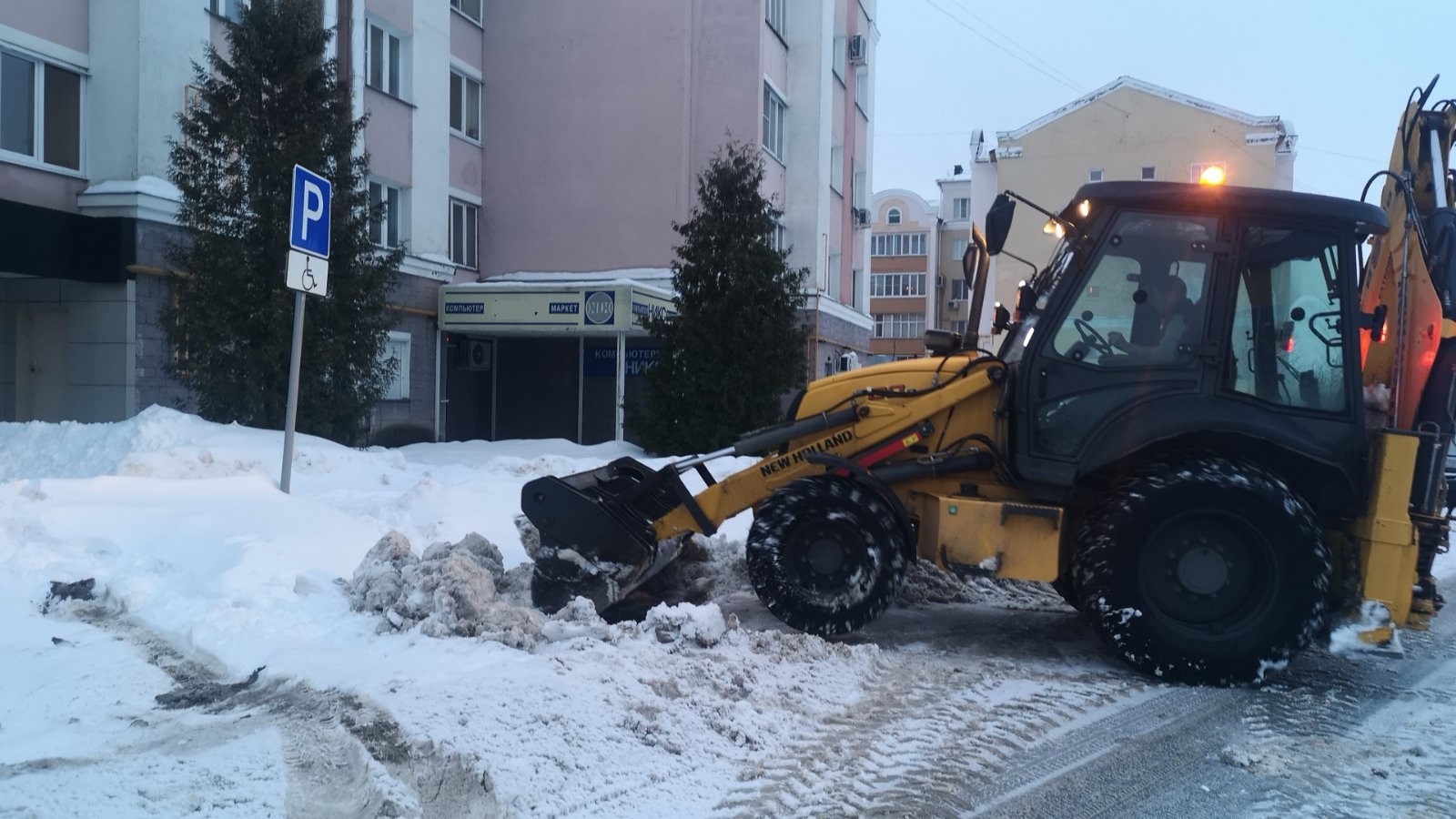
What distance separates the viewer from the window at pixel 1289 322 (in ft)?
17.8

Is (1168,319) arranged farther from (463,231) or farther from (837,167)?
(837,167)

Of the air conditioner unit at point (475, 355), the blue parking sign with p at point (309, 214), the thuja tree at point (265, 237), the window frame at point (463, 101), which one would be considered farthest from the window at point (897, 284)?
the blue parking sign with p at point (309, 214)

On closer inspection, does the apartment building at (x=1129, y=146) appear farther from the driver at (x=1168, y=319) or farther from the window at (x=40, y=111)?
the driver at (x=1168, y=319)

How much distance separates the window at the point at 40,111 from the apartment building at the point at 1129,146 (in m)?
28.4

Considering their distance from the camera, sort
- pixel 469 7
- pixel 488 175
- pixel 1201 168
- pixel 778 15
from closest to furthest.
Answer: pixel 1201 168 < pixel 469 7 < pixel 488 175 < pixel 778 15

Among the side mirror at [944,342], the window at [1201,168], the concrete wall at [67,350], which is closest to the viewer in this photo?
the side mirror at [944,342]

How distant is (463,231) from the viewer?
22.9m

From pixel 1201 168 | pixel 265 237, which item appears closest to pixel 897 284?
pixel 1201 168

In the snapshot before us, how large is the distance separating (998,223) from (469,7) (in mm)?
20079

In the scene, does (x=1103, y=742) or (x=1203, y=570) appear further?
(x=1203, y=570)

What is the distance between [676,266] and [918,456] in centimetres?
1010

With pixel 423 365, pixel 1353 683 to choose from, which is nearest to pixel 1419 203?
pixel 1353 683

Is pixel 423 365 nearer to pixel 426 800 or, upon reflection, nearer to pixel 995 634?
→ pixel 995 634

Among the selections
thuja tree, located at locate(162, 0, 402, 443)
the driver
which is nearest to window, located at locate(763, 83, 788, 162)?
thuja tree, located at locate(162, 0, 402, 443)
